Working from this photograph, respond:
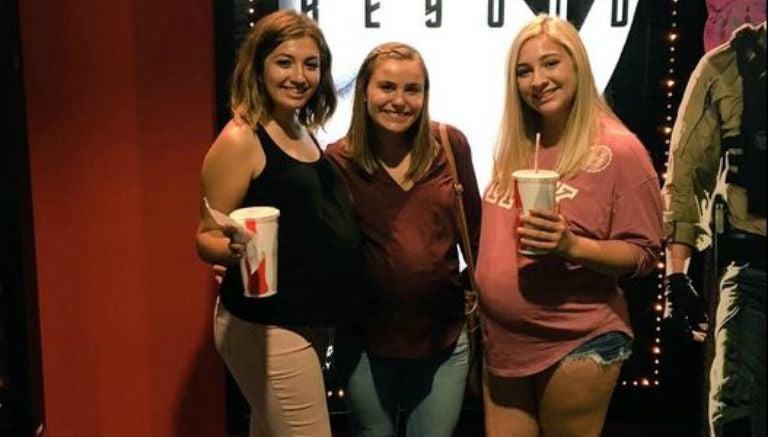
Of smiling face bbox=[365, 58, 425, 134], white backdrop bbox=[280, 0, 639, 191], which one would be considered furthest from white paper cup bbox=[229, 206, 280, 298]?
white backdrop bbox=[280, 0, 639, 191]

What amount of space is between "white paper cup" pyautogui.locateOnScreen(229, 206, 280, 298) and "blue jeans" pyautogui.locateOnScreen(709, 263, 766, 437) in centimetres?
95

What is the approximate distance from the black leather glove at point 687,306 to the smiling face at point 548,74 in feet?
2.70

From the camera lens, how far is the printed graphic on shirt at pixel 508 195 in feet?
6.54

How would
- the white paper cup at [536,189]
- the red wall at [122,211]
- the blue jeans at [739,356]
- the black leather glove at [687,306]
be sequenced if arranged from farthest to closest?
the red wall at [122,211] < the black leather glove at [687,306] < the white paper cup at [536,189] < the blue jeans at [739,356]

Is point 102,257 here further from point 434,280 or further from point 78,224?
point 434,280

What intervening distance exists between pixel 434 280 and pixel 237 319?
1.60 ft

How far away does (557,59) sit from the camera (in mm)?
2012

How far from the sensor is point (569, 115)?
2.05 m

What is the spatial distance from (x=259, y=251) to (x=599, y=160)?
763 mm

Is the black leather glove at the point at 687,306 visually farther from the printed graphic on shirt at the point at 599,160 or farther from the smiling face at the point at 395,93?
the smiling face at the point at 395,93

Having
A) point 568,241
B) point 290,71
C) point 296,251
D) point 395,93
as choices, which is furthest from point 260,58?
point 568,241

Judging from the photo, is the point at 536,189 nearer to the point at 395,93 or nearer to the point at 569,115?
the point at 569,115

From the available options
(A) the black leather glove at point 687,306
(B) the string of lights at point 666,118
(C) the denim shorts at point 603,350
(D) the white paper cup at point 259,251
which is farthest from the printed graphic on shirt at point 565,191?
(B) the string of lights at point 666,118

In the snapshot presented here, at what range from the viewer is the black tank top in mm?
2033
